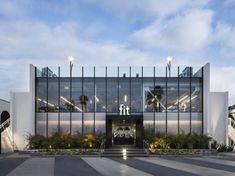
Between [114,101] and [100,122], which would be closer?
[100,122]

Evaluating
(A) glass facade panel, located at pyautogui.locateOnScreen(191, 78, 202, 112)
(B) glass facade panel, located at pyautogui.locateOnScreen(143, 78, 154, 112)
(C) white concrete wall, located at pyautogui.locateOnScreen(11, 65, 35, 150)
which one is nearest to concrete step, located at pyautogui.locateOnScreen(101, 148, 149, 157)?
(B) glass facade panel, located at pyautogui.locateOnScreen(143, 78, 154, 112)

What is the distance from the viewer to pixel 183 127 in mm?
38438

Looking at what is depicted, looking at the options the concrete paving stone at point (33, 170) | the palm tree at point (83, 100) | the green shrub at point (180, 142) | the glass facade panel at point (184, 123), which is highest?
the palm tree at point (83, 100)

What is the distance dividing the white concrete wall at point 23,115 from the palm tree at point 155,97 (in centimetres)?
1086

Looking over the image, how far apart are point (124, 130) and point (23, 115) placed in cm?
960

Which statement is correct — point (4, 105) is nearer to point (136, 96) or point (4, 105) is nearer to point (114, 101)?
point (114, 101)

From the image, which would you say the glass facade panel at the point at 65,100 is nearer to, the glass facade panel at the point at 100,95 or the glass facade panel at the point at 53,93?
the glass facade panel at the point at 53,93

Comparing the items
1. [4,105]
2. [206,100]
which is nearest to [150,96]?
[206,100]

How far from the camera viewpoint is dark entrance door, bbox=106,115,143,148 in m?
37.7

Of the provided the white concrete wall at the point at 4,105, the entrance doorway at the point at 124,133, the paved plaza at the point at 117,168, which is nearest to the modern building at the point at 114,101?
the entrance doorway at the point at 124,133

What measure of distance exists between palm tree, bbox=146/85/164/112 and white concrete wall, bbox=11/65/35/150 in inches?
428

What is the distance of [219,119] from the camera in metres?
38.0

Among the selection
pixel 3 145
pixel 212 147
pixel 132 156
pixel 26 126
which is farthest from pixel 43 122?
pixel 212 147

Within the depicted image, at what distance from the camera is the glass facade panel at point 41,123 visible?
Answer: 38344 mm
